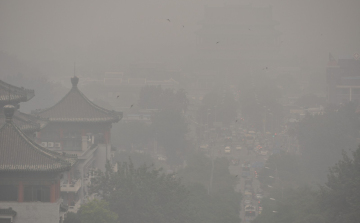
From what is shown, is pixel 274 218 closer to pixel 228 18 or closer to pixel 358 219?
pixel 358 219

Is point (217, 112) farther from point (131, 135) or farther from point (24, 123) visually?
point (24, 123)

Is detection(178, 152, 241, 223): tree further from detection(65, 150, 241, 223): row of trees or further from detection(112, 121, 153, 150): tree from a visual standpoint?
detection(112, 121, 153, 150): tree

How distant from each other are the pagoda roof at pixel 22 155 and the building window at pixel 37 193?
1.03 metres

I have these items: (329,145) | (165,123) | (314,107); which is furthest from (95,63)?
(329,145)

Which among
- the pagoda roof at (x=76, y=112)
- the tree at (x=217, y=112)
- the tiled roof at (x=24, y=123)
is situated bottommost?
the tiled roof at (x=24, y=123)

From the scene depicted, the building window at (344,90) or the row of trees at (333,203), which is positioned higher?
the building window at (344,90)

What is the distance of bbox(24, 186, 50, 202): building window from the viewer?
30.9 metres

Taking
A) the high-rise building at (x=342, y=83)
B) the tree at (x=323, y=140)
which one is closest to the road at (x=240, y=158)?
the tree at (x=323, y=140)

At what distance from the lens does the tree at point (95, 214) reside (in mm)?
33344

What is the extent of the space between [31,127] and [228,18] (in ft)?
518

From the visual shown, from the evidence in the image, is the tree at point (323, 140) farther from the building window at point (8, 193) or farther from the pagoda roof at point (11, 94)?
the building window at point (8, 193)

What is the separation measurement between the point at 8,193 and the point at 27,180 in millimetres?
1022

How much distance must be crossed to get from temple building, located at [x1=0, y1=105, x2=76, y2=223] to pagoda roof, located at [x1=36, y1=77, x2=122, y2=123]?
39.0 feet

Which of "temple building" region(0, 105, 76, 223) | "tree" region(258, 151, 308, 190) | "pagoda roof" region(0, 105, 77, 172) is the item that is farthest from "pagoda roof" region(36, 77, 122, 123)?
"tree" region(258, 151, 308, 190)
